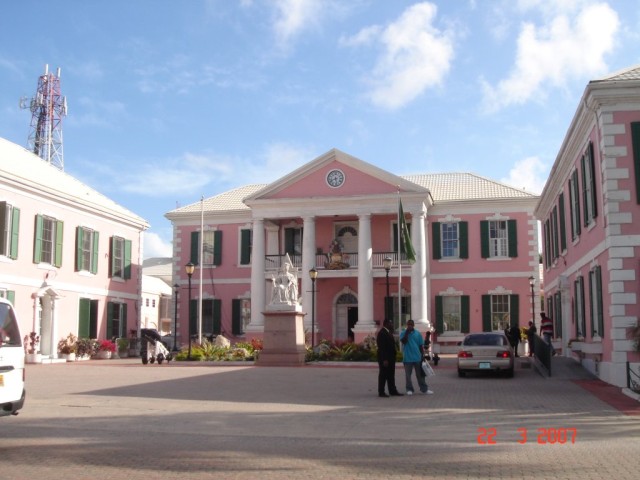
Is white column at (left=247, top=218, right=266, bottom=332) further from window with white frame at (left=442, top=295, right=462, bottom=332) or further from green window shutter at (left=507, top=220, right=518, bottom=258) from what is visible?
green window shutter at (left=507, top=220, right=518, bottom=258)

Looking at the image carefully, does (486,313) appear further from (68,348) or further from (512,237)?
(68,348)

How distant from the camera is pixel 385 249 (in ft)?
124

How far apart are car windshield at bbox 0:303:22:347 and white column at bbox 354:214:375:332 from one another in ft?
84.7

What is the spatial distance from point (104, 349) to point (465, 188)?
19.8 m

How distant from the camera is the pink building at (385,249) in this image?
116 feet

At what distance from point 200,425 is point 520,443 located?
4639 mm

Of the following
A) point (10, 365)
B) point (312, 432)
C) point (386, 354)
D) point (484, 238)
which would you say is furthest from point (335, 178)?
point (10, 365)

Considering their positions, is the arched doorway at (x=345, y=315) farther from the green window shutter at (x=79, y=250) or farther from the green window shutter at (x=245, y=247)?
the green window shutter at (x=79, y=250)

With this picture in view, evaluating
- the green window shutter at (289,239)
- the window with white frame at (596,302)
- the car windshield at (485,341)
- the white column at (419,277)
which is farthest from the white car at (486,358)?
the green window shutter at (289,239)

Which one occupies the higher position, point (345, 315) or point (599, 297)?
point (599, 297)

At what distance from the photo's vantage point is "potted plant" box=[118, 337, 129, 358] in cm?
3344

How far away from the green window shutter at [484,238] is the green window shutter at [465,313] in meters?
2.32
